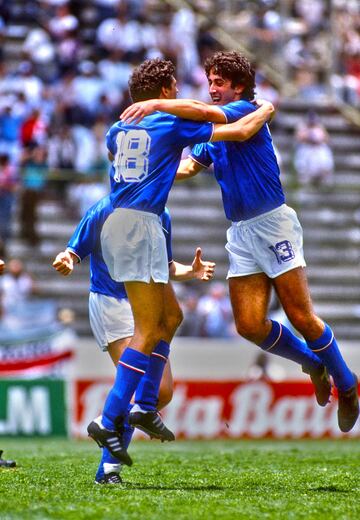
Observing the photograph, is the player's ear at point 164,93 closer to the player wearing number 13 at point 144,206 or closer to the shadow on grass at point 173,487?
the player wearing number 13 at point 144,206

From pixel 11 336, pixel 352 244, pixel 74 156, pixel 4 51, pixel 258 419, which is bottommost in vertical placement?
pixel 258 419

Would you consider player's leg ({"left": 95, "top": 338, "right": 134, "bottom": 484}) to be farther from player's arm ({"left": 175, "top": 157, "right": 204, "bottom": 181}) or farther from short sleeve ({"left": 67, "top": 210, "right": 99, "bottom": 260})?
player's arm ({"left": 175, "top": 157, "right": 204, "bottom": 181})

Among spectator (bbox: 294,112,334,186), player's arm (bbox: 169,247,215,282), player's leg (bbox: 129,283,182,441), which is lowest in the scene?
player's leg (bbox: 129,283,182,441)

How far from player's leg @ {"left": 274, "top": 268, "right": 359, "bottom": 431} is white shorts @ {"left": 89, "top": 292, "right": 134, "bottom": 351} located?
103 cm

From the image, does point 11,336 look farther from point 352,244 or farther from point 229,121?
point 229,121

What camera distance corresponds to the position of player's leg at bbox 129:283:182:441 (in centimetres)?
816

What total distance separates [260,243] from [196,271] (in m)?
0.47

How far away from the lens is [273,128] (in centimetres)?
2294

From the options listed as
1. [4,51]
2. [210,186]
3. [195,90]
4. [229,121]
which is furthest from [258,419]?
[229,121]

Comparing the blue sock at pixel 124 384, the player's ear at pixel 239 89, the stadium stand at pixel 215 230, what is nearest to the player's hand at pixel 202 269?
the blue sock at pixel 124 384

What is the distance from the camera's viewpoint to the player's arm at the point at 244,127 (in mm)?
8047

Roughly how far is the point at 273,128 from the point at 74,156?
4514 mm

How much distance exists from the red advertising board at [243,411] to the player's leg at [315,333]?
25.9 feet

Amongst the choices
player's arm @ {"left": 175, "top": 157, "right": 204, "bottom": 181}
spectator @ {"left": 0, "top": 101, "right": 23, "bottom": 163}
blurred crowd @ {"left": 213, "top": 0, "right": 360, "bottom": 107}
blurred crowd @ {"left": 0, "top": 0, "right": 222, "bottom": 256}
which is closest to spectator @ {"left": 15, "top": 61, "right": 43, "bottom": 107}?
blurred crowd @ {"left": 0, "top": 0, "right": 222, "bottom": 256}
